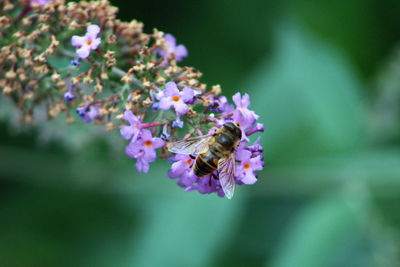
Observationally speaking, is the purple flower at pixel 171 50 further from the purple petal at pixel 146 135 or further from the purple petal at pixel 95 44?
the purple petal at pixel 146 135

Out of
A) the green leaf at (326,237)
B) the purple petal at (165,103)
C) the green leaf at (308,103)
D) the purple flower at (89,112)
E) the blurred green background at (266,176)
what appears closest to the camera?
the purple petal at (165,103)

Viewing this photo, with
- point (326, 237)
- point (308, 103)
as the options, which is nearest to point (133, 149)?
point (326, 237)

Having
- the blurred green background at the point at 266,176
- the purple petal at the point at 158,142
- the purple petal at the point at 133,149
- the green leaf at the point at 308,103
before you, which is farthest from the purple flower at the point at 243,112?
the green leaf at the point at 308,103

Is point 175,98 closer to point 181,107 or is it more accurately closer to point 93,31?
point 181,107

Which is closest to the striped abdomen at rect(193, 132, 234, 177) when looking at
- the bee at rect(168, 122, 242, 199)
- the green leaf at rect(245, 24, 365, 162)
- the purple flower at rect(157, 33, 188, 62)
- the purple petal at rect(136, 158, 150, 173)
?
→ the bee at rect(168, 122, 242, 199)

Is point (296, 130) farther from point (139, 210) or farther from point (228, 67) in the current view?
point (139, 210)

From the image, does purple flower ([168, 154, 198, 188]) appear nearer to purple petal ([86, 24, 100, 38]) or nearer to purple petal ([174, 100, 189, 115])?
purple petal ([174, 100, 189, 115])

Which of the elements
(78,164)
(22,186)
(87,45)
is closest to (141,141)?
(87,45)
